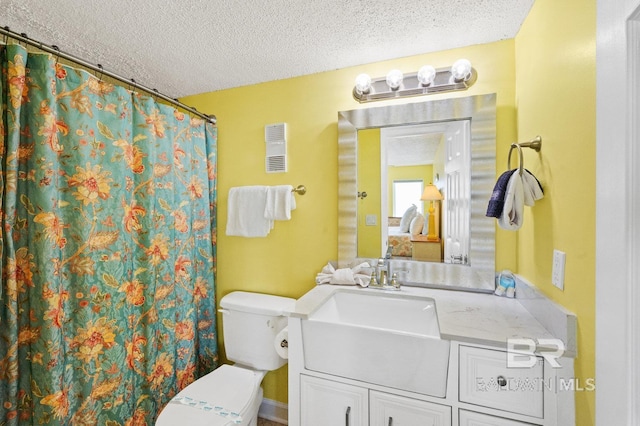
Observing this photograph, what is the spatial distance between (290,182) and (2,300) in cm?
138

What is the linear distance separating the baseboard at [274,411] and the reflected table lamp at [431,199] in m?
1.43

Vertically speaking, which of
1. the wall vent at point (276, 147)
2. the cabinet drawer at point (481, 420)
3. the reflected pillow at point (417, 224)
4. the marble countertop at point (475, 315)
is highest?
the wall vent at point (276, 147)

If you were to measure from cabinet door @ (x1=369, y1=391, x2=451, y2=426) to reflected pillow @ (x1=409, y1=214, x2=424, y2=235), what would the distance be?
2.67 ft

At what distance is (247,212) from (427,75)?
1.31 m

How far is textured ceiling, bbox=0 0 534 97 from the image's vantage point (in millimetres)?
1191

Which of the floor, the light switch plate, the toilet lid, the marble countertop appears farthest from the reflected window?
the floor

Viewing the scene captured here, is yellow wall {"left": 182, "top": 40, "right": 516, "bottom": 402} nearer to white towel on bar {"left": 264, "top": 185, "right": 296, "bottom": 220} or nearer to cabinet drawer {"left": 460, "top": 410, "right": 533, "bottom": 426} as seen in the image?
white towel on bar {"left": 264, "top": 185, "right": 296, "bottom": 220}

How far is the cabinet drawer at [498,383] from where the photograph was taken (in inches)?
35.8

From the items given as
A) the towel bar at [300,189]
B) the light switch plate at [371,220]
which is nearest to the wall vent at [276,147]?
the towel bar at [300,189]

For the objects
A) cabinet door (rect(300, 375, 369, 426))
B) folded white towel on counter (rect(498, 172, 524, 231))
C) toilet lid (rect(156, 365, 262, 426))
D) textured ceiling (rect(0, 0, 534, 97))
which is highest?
textured ceiling (rect(0, 0, 534, 97))

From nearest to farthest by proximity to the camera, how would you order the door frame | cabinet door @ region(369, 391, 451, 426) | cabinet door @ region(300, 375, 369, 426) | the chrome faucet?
the door frame, cabinet door @ region(369, 391, 451, 426), cabinet door @ region(300, 375, 369, 426), the chrome faucet

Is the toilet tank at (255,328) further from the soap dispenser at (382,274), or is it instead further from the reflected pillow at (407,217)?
the reflected pillow at (407,217)

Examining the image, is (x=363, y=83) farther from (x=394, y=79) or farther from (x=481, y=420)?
(x=481, y=420)

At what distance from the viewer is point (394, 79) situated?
1504mm
